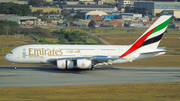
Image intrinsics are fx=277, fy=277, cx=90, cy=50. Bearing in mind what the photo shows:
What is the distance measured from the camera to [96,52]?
1786 inches

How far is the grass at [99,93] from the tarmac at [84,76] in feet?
7.18

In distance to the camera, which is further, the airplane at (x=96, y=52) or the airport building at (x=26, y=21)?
the airport building at (x=26, y=21)

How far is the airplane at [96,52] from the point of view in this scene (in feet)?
146

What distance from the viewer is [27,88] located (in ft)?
107

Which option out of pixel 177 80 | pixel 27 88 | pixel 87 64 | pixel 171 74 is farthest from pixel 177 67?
pixel 27 88

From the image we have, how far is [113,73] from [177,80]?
31.9ft

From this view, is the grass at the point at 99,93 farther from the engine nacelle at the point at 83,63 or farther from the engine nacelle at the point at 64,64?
the engine nacelle at the point at 64,64

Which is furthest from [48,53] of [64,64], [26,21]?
[26,21]

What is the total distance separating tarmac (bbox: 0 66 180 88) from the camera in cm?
3606

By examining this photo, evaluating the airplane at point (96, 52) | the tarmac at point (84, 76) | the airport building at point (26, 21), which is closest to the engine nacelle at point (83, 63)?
the airplane at point (96, 52)

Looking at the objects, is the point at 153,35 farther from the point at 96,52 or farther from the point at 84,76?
the point at 84,76

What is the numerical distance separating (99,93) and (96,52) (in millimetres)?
14932

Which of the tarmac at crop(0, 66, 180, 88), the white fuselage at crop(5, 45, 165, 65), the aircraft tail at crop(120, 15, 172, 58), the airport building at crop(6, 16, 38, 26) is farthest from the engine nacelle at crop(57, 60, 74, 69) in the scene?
the airport building at crop(6, 16, 38, 26)

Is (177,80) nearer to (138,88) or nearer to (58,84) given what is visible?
(138,88)
